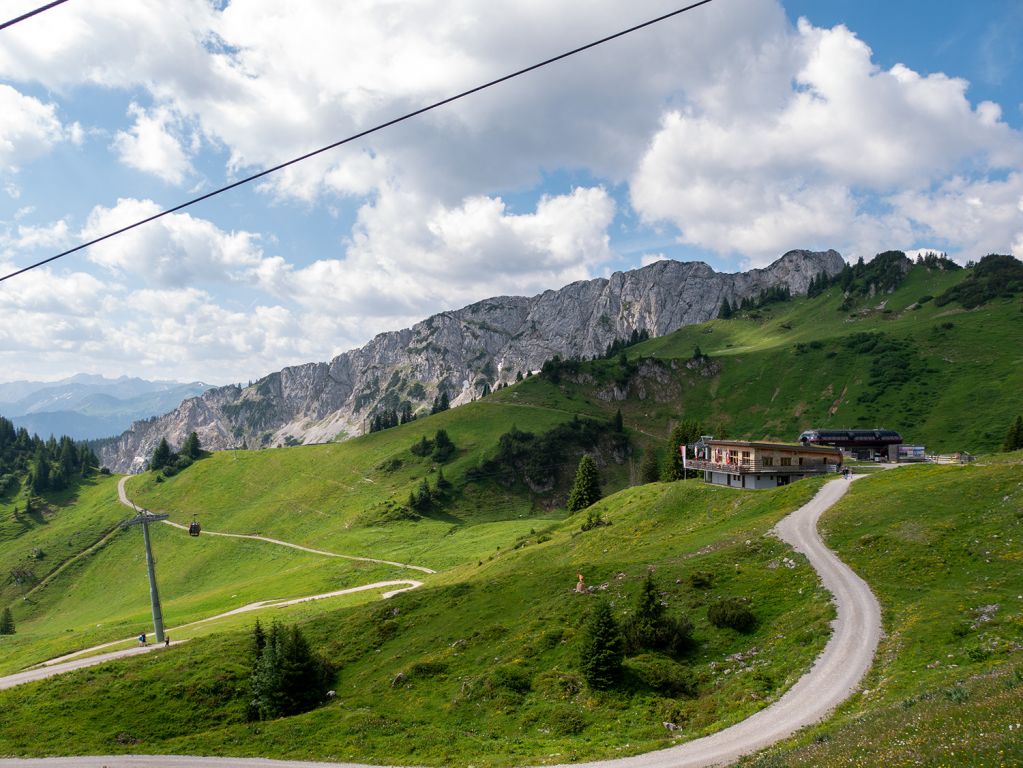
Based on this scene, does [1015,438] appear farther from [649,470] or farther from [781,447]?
[649,470]

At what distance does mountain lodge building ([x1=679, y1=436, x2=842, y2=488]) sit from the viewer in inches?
2849

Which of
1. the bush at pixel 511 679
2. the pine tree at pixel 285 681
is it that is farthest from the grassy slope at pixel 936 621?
the pine tree at pixel 285 681

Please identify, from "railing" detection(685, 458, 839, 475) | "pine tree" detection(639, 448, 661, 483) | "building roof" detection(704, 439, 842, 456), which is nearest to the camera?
"railing" detection(685, 458, 839, 475)

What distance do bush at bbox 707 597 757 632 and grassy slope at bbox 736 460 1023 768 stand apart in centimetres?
708

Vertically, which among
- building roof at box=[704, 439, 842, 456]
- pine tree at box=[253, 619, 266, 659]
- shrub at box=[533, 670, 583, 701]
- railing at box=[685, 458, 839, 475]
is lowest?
shrub at box=[533, 670, 583, 701]

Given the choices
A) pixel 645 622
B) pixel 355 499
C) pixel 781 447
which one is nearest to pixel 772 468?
pixel 781 447

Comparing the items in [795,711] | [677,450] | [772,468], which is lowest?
[795,711]

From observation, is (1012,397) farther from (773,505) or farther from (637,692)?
(637,692)

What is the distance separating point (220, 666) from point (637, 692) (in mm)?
31851

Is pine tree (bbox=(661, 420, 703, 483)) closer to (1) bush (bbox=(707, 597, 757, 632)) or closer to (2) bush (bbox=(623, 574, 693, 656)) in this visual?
(1) bush (bbox=(707, 597, 757, 632))

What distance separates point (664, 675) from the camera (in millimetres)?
30469

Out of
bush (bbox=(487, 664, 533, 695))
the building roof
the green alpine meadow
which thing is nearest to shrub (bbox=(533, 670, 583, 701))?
the green alpine meadow

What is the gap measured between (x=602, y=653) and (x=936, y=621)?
16935mm

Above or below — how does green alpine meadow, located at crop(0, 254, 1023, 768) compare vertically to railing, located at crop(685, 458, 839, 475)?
below
